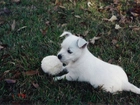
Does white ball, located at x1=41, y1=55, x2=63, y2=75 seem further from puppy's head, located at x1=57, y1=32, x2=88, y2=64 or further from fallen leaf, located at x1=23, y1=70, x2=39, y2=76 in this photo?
puppy's head, located at x1=57, y1=32, x2=88, y2=64

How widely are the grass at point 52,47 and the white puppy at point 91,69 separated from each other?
0.40ft

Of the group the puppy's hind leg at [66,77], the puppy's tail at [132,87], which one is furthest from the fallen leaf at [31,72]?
the puppy's tail at [132,87]

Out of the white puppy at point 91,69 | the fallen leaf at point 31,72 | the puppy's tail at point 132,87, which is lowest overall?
the fallen leaf at point 31,72

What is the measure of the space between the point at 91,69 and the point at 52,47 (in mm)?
1233

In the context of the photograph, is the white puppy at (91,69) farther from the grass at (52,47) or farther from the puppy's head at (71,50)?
the grass at (52,47)

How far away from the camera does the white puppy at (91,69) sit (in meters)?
3.61

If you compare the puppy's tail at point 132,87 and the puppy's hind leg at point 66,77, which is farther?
the puppy's hind leg at point 66,77

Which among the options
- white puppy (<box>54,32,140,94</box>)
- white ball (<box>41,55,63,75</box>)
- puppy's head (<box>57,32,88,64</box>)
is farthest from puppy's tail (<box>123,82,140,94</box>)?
white ball (<box>41,55,63,75</box>)

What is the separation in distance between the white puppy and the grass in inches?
4.8

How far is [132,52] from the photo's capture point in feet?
15.4

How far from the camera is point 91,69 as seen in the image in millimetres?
3688

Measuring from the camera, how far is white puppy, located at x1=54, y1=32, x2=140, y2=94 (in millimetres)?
3607

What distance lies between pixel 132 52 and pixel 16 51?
191 cm

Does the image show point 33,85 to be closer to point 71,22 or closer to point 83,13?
point 71,22
